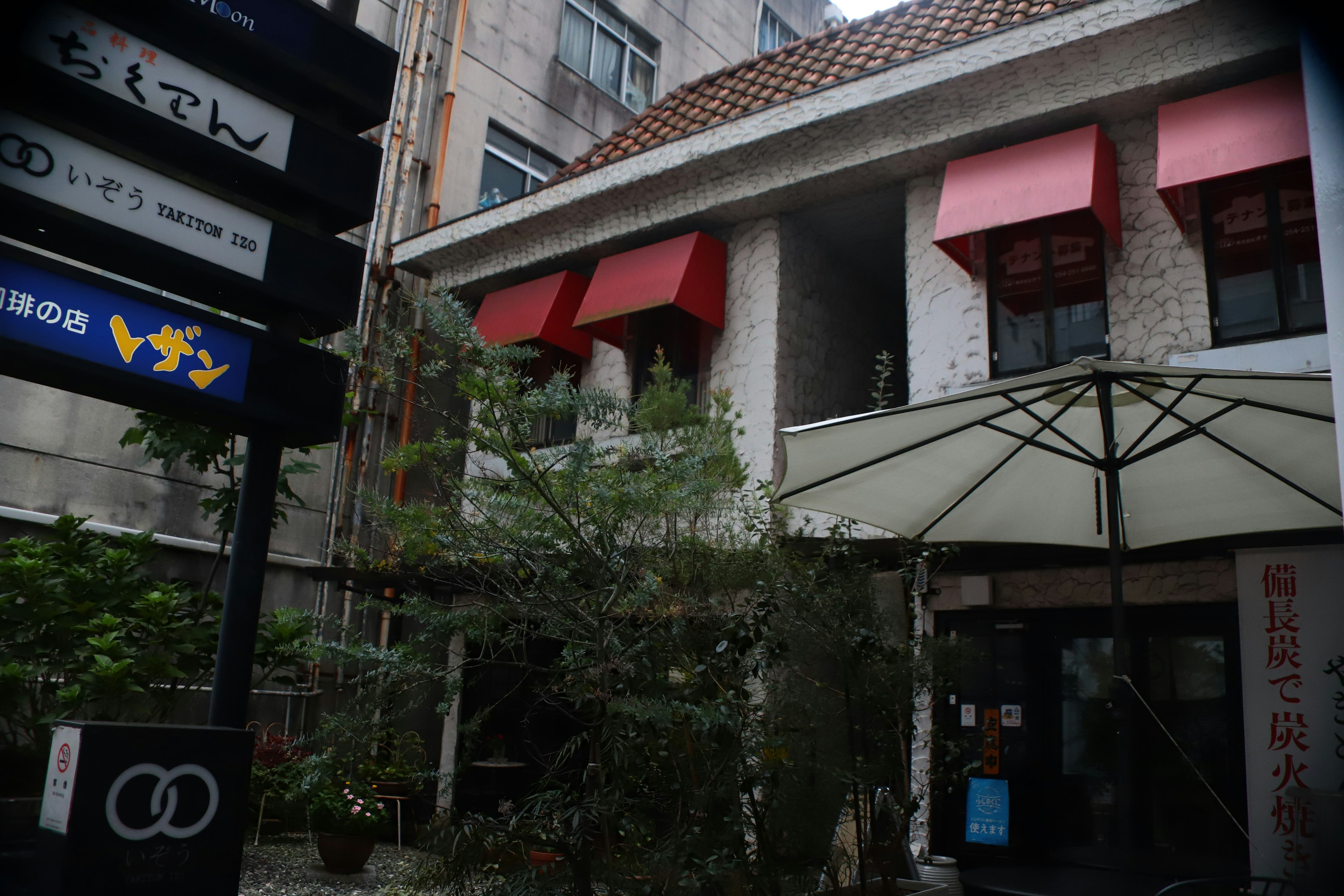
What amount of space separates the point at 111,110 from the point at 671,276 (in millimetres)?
6464

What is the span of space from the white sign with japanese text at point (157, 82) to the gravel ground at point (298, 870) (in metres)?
5.09

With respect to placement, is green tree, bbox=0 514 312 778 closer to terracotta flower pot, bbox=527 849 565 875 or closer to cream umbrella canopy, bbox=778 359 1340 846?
terracotta flower pot, bbox=527 849 565 875

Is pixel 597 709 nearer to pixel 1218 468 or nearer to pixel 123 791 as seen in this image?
pixel 123 791

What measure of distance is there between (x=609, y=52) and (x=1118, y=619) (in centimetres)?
1397

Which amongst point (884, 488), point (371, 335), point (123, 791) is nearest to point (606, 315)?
point (371, 335)

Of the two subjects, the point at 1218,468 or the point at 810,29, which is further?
the point at 810,29

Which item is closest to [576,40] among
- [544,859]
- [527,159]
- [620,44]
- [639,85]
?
[620,44]

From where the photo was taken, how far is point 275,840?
30.6ft

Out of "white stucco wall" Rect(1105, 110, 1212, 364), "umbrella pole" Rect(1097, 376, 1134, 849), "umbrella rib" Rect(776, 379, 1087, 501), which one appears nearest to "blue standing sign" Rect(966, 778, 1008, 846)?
"umbrella pole" Rect(1097, 376, 1134, 849)

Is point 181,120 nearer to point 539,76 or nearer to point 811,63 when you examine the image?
point 811,63

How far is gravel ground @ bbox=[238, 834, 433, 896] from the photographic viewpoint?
7.35 metres

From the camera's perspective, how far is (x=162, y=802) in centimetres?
280

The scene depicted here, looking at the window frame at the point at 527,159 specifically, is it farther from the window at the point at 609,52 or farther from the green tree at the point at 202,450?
the green tree at the point at 202,450

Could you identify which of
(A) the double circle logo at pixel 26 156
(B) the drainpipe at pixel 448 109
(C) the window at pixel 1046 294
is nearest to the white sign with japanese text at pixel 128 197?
(A) the double circle logo at pixel 26 156
